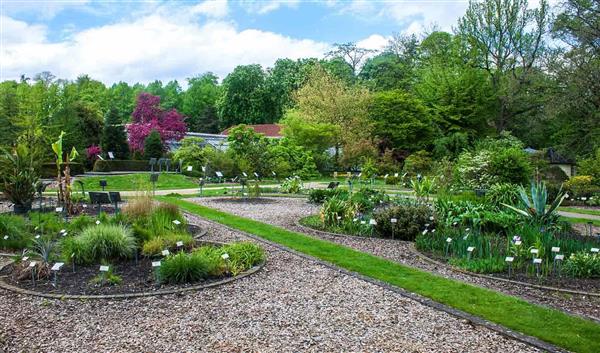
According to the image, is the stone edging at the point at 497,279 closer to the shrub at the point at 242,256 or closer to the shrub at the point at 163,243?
the shrub at the point at 242,256

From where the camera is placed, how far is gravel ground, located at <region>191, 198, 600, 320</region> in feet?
18.2

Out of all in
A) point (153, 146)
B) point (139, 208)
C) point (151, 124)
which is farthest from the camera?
point (151, 124)

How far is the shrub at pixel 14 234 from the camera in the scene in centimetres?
811

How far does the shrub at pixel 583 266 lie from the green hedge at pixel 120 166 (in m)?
24.4

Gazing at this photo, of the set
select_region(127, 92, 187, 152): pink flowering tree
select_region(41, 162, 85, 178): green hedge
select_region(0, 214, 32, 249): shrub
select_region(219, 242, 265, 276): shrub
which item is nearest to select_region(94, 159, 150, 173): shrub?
select_region(41, 162, 85, 178): green hedge

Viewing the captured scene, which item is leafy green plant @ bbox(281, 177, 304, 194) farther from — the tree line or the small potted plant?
the tree line

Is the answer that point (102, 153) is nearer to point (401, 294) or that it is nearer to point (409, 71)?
point (409, 71)

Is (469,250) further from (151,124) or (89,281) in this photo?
(151,124)

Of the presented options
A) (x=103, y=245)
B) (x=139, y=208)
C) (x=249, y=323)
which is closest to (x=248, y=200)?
(x=139, y=208)

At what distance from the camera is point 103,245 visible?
23.0ft

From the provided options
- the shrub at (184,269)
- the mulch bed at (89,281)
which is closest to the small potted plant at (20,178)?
the mulch bed at (89,281)

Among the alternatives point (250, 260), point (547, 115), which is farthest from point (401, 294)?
point (547, 115)

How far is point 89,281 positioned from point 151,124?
96.6 feet

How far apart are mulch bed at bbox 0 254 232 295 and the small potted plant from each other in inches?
209
